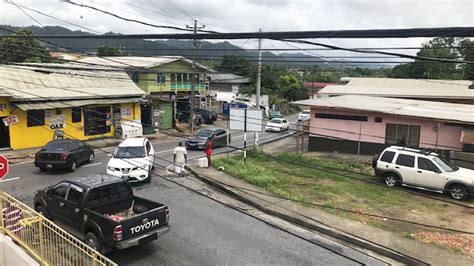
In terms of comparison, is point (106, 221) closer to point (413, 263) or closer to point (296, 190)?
point (413, 263)

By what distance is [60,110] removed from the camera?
86.4 ft

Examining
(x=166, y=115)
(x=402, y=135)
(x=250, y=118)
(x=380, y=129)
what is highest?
(x=250, y=118)

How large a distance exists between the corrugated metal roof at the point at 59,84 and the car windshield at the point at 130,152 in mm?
6348

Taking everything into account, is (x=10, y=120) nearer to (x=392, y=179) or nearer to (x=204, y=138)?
(x=204, y=138)

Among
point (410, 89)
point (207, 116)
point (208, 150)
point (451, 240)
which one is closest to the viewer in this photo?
point (451, 240)

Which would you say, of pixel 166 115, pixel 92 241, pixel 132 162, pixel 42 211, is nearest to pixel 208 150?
pixel 132 162

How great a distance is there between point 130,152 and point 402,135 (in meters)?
16.3

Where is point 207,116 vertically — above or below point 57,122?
below

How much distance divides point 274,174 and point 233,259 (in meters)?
10.3

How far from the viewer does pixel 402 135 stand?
23844 mm

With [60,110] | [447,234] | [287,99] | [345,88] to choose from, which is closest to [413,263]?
[447,234]

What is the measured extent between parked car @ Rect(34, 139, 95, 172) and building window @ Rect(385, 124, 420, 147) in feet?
57.8

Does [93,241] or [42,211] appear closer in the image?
[93,241]

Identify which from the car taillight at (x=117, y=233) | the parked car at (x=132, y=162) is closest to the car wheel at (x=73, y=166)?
the parked car at (x=132, y=162)
